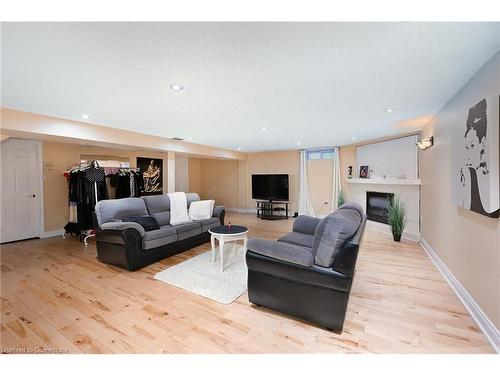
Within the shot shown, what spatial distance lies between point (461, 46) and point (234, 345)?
2827mm

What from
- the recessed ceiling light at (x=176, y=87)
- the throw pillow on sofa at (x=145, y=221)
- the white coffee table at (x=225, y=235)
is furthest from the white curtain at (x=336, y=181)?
the recessed ceiling light at (x=176, y=87)

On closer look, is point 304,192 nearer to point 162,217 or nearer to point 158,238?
point 162,217

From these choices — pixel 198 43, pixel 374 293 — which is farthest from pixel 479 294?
pixel 198 43

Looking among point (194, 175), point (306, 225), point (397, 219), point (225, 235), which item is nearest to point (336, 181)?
point (397, 219)

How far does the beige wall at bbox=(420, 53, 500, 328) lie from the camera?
5.63 ft

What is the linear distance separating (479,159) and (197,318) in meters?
2.86

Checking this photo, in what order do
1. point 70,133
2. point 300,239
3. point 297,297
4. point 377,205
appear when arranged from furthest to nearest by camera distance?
1. point 377,205
2. point 70,133
3. point 300,239
4. point 297,297

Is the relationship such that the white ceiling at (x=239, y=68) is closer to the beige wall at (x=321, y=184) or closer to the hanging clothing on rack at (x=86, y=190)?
the hanging clothing on rack at (x=86, y=190)

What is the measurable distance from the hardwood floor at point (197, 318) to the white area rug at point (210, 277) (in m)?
0.11

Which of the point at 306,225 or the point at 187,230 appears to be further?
the point at 187,230

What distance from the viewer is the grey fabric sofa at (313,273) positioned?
5.70 ft

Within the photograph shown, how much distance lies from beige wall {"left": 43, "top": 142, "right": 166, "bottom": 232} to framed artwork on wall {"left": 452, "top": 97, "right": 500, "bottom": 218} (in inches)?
275

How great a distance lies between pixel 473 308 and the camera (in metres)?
1.99

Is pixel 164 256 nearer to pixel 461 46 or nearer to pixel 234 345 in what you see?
pixel 234 345
